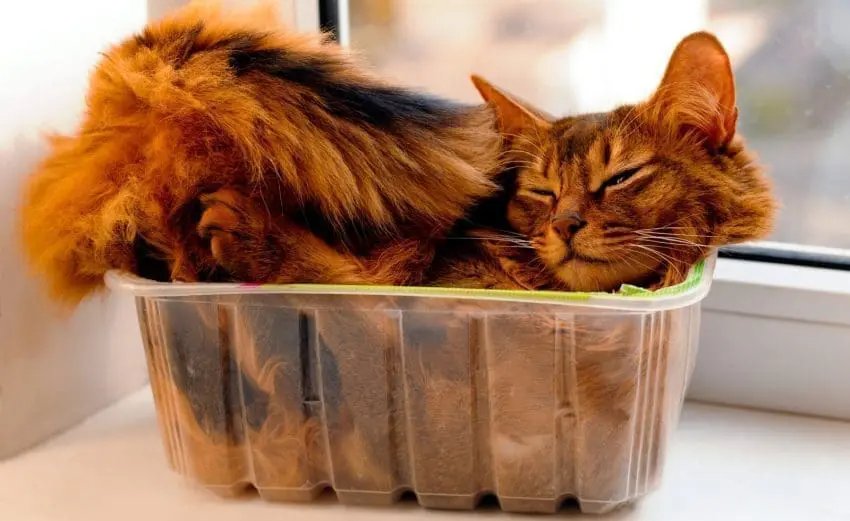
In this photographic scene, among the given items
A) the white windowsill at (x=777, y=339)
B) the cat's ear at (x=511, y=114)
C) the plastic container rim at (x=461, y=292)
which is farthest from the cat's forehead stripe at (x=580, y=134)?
the white windowsill at (x=777, y=339)

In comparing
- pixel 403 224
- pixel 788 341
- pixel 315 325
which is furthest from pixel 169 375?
pixel 788 341

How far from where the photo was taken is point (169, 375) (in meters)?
0.84

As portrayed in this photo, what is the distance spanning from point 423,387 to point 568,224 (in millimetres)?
207

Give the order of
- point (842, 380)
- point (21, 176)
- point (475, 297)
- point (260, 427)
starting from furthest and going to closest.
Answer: point (842, 380) → point (21, 176) → point (260, 427) → point (475, 297)

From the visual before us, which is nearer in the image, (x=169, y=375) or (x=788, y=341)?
(x=169, y=375)

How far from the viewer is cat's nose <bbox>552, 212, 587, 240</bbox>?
0.81 metres

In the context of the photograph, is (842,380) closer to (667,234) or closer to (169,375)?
(667,234)

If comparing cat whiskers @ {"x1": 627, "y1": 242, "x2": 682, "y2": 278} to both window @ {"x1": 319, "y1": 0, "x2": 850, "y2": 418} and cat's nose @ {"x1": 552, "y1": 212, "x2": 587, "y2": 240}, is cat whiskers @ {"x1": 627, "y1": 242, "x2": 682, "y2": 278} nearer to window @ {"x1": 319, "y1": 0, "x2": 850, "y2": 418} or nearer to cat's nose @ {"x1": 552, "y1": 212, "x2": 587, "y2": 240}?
cat's nose @ {"x1": 552, "y1": 212, "x2": 587, "y2": 240}

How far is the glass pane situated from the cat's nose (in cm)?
31

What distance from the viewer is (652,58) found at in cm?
118

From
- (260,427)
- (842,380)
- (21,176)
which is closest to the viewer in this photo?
(260,427)

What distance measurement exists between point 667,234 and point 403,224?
0.25 meters

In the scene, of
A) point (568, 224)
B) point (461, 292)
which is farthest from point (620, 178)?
point (461, 292)

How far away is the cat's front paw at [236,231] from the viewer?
766 mm
